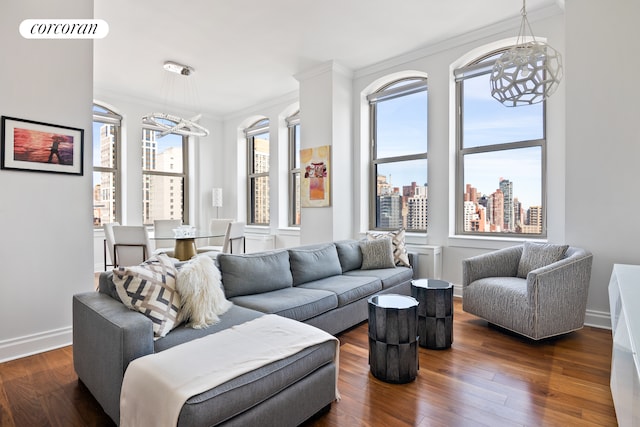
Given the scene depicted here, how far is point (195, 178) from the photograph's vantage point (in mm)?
7188

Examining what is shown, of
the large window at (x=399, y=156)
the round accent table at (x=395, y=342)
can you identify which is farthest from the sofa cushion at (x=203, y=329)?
the large window at (x=399, y=156)

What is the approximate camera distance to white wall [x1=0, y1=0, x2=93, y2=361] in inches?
99.0

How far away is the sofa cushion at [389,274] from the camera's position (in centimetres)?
346

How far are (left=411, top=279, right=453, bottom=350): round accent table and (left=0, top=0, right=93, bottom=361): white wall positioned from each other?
2.89 m

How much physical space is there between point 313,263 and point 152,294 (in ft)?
5.32

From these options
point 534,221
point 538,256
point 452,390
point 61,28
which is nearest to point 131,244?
point 61,28

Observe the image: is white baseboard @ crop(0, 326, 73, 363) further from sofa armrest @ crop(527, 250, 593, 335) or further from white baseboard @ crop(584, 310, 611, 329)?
white baseboard @ crop(584, 310, 611, 329)

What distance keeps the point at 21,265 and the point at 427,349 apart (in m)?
3.23

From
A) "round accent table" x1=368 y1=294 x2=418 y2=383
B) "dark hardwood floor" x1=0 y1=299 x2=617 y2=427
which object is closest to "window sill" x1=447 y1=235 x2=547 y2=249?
"dark hardwood floor" x1=0 y1=299 x2=617 y2=427

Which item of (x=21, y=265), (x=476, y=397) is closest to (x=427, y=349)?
(x=476, y=397)

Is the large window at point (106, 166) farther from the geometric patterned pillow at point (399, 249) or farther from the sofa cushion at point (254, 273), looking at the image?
the geometric patterned pillow at point (399, 249)

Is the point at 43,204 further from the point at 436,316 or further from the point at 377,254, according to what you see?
the point at 436,316

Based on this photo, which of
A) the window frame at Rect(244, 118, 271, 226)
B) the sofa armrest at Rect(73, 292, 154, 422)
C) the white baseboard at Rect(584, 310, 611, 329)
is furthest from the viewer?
the window frame at Rect(244, 118, 271, 226)

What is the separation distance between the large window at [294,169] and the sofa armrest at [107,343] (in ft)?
14.7
